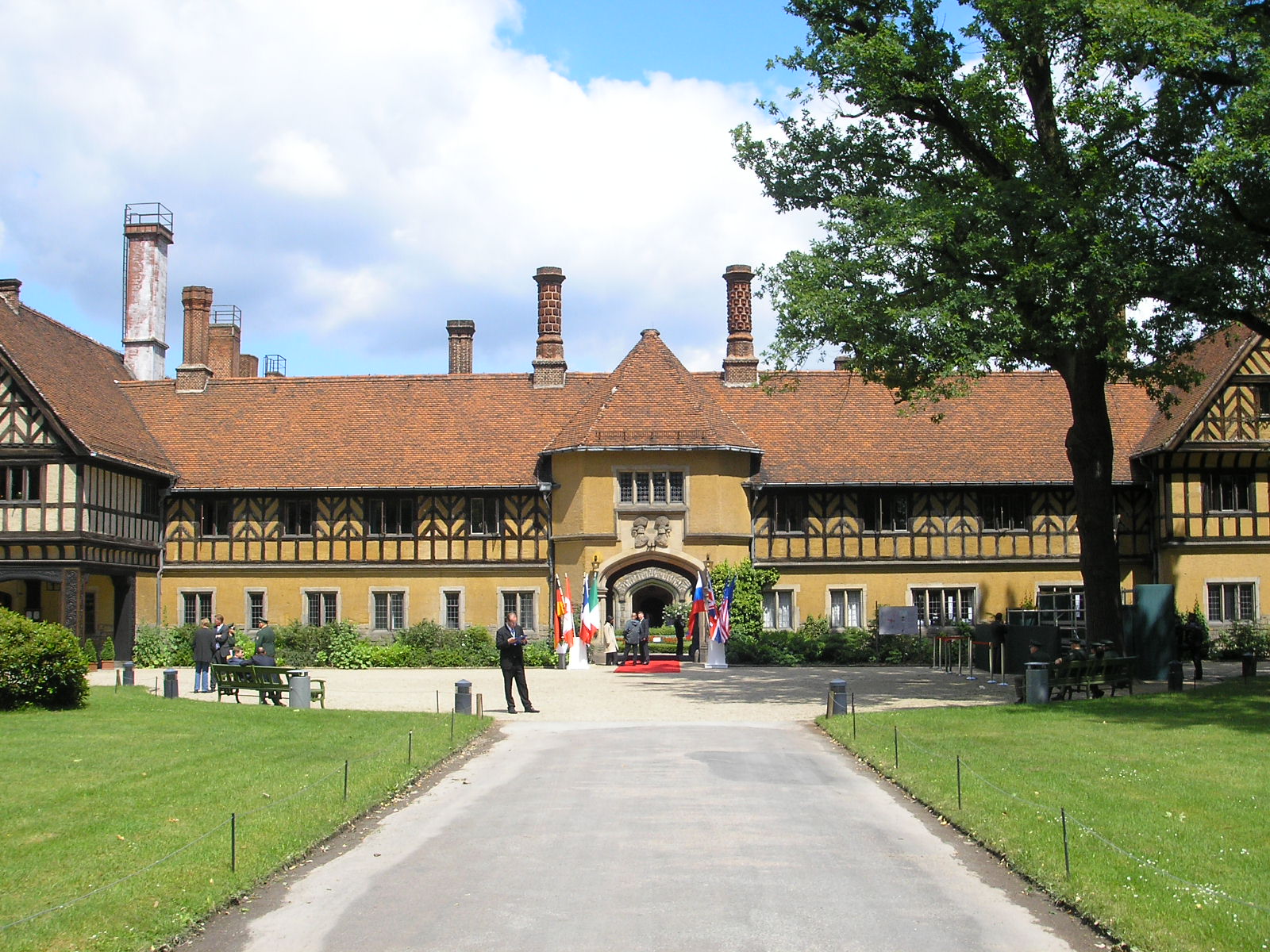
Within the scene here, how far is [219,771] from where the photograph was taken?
13.7m

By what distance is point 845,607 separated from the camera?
1414 inches

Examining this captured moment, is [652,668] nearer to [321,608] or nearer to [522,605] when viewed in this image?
[522,605]

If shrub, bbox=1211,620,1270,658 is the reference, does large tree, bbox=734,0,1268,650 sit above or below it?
above

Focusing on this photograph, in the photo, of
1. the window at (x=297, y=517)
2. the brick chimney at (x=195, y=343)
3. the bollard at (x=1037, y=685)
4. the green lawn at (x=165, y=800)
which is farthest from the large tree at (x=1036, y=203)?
the brick chimney at (x=195, y=343)

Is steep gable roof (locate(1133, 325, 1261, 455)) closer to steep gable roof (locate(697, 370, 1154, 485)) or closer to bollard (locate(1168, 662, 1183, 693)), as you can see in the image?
steep gable roof (locate(697, 370, 1154, 485))

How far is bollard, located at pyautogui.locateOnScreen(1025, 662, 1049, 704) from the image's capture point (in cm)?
2012

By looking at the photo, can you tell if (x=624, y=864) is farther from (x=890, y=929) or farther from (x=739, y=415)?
(x=739, y=415)

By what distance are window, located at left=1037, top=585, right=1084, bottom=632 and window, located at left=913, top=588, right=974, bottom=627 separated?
1882mm

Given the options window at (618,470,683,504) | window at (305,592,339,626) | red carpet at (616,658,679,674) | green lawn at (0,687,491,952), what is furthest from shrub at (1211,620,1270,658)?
window at (305,592,339,626)

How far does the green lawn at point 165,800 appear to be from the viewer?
842 cm

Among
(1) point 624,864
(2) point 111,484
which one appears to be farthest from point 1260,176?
(2) point 111,484

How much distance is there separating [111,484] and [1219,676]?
27.0m

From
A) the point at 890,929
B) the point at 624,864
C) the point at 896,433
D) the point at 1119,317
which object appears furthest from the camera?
the point at 896,433

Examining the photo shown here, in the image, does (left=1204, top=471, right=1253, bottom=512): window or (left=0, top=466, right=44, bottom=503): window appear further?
(left=1204, top=471, right=1253, bottom=512): window
